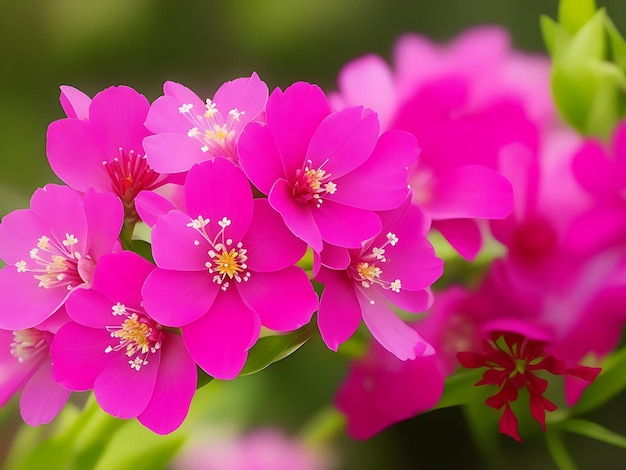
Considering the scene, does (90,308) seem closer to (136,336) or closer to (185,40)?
(136,336)

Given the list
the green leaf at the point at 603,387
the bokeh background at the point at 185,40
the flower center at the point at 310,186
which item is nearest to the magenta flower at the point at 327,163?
the flower center at the point at 310,186

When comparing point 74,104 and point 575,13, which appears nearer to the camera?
point 74,104

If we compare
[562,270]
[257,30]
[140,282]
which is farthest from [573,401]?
[257,30]

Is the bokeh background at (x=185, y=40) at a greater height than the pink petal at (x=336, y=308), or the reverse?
the pink petal at (x=336, y=308)

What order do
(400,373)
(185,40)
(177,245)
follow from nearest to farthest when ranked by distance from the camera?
(177,245) < (400,373) < (185,40)

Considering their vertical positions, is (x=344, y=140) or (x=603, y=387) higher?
(x=344, y=140)

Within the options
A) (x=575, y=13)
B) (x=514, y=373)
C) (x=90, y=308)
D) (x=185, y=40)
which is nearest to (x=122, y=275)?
(x=90, y=308)

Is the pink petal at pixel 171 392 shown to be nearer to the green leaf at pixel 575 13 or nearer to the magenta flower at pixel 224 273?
the magenta flower at pixel 224 273
